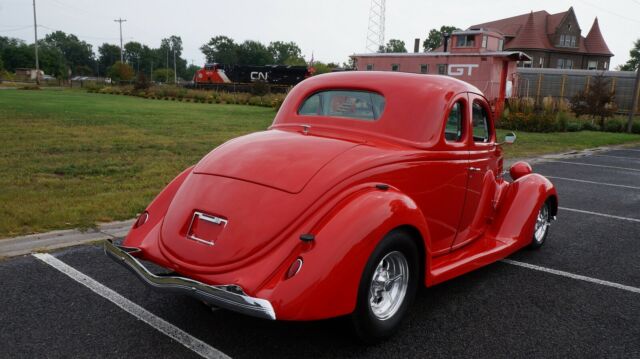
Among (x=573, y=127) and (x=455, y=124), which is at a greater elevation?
(x=455, y=124)

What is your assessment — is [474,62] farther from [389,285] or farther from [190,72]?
→ [190,72]

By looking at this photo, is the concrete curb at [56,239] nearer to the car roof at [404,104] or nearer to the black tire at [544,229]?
the car roof at [404,104]

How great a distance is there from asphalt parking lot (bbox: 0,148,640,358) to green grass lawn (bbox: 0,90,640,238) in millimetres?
1314

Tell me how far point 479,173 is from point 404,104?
1.11m

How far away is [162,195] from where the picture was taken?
3.99m

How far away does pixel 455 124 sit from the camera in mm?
4375

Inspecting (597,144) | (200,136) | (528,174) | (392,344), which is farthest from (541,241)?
(597,144)

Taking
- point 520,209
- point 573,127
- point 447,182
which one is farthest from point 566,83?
point 447,182

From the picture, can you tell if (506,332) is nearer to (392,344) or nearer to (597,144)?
(392,344)

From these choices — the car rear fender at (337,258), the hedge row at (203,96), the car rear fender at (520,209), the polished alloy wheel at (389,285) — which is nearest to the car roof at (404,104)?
the car rear fender at (337,258)

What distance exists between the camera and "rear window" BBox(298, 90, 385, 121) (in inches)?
163

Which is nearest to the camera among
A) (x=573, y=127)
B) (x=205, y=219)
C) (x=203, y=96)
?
(x=205, y=219)

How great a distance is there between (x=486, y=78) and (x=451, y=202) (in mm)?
30876

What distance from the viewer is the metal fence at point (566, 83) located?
3416 centimetres
